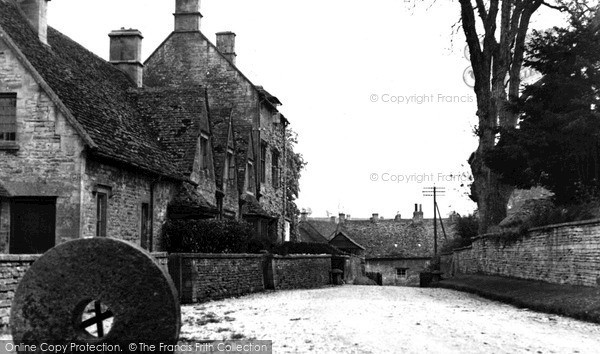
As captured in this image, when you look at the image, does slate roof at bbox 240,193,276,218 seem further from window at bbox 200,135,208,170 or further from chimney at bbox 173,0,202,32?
chimney at bbox 173,0,202,32

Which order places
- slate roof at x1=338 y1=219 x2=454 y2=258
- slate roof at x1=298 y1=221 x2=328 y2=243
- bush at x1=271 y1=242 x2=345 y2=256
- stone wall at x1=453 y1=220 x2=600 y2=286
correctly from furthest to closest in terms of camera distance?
slate roof at x1=338 y1=219 x2=454 y2=258, slate roof at x1=298 y1=221 x2=328 y2=243, bush at x1=271 y1=242 x2=345 y2=256, stone wall at x1=453 y1=220 x2=600 y2=286

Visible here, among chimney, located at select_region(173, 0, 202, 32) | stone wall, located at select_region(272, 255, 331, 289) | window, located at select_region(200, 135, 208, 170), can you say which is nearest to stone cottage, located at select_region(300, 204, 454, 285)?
stone wall, located at select_region(272, 255, 331, 289)

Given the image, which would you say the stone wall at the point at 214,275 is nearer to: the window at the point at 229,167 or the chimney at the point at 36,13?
the window at the point at 229,167

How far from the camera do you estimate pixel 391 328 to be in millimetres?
11969

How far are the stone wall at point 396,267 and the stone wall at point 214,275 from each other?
42155 millimetres

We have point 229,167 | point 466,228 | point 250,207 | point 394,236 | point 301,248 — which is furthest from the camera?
point 394,236

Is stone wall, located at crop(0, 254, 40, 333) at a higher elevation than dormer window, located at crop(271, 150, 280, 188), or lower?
lower

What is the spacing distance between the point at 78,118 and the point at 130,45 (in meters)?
12.1

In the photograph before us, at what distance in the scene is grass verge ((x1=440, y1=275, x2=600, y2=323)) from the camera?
14312 mm

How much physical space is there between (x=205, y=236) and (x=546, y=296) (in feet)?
35.3

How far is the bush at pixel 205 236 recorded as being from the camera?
23.7 metres

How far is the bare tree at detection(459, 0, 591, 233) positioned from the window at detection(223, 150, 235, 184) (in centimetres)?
1067

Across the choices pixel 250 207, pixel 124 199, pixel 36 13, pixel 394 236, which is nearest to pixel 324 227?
pixel 394 236

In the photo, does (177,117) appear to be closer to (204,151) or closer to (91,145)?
(204,151)
